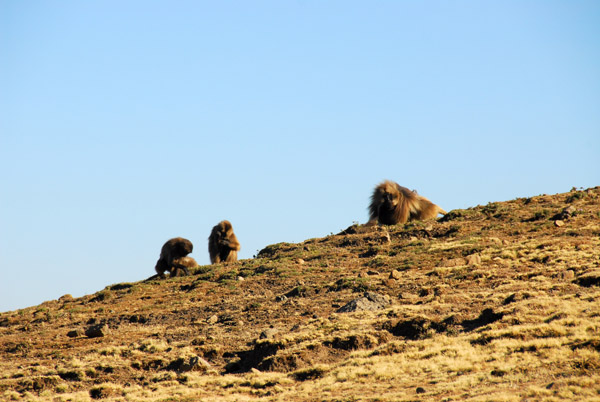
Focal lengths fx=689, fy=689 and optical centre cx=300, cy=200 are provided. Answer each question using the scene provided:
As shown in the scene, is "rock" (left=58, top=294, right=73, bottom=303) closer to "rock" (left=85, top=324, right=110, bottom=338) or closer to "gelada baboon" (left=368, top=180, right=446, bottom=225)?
"rock" (left=85, top=324, right=110, bottom=338)

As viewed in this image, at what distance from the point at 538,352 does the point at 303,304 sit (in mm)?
7387

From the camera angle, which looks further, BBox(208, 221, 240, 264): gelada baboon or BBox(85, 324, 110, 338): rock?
BBox(208, 221, 240, 264): gelada baboon

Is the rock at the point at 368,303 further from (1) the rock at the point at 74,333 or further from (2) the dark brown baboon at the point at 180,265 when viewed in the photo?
(2) the dark brown baboon at the point at 180,265

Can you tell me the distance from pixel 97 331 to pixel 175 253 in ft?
23.4

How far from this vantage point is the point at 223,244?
2658cm

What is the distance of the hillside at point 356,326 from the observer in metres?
12.4

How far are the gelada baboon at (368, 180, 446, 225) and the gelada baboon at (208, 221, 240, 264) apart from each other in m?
5.39

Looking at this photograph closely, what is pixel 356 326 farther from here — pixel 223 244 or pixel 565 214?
pixel 223 244

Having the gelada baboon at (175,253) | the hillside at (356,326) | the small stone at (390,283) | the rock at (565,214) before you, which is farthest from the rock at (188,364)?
the rock at (565,214)

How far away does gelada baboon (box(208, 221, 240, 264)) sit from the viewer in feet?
87.1

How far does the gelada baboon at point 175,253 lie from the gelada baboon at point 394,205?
23.5ft

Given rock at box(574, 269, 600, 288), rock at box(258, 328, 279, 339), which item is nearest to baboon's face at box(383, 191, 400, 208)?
rock at box(574, 269, 600, 288)

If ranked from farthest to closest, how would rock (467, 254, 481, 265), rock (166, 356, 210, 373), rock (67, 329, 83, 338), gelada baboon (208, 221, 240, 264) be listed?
gelada baboon (208, 221, 240, 264), rock (467, 254, 481, 265), rock (67, 329, 83, 338), rock (166, 356, 210, 373)

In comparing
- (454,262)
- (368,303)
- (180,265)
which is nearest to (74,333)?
(180,265)
